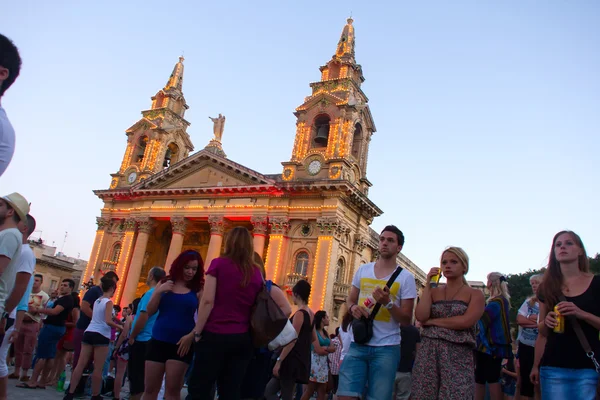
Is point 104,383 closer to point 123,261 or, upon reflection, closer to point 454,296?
point 454,296

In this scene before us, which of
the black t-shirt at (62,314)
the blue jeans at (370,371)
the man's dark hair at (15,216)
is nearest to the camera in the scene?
the man's dark hair at (15,216)

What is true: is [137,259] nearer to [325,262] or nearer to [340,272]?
[325,262]

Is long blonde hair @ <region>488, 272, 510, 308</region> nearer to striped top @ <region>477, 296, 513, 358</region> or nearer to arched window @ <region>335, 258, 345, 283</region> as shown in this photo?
striped top @ <region>477, 296, 513, 358</region>

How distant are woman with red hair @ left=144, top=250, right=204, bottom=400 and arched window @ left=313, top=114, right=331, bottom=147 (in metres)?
25.8

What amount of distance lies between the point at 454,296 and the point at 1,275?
14.9 feet

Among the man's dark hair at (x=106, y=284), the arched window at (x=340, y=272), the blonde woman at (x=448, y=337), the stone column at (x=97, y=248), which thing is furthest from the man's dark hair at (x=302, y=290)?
the stone column at (x=97, y=248)

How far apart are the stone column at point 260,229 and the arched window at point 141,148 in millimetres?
14475

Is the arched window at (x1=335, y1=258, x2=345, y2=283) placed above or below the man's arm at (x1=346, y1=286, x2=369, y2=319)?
above

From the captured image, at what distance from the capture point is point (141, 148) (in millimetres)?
40281

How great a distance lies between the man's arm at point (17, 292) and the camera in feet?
15.6

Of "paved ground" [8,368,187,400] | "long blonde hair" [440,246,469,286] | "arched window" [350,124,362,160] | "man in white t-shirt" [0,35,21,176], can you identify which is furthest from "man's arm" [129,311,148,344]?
"arched window" [350,124,362,160]

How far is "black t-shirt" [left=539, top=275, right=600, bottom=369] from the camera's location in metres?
4.28

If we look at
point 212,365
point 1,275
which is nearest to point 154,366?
point 212,365

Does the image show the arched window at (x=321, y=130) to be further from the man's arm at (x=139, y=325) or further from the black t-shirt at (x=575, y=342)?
the black t-shirt at (x=575, y=342)
